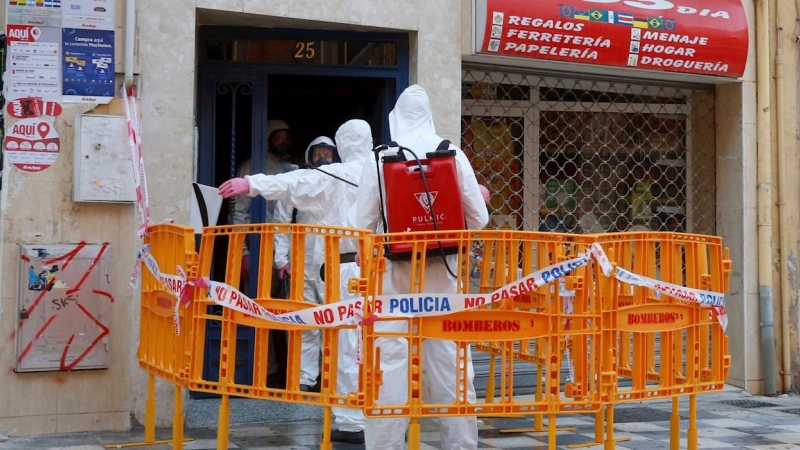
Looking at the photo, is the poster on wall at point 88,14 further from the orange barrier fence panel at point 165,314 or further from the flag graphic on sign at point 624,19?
the flag graphic on sign at point 624,19

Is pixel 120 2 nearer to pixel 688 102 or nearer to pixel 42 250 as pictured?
pixel 42 250

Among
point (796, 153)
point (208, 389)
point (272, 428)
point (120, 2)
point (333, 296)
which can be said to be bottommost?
point (272, 428)

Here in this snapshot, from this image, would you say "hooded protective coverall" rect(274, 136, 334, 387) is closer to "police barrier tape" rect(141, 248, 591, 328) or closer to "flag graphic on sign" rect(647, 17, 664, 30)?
"police barrier tape" rect(141, 248, 591, 328)

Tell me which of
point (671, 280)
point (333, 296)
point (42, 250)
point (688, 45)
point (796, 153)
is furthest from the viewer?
point (796, 153)

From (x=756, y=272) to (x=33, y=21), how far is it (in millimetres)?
6286

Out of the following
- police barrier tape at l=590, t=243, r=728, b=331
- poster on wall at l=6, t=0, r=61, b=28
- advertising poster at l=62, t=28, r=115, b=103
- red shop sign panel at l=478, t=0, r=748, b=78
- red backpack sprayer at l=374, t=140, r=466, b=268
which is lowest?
police barrier tape at l=590, t=243, r=728, b=331

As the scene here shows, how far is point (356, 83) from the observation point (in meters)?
8.33

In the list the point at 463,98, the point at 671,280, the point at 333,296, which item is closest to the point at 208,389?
the point at 333,296

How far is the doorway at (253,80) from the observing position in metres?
7.82

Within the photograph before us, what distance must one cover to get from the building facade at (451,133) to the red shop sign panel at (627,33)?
24mm

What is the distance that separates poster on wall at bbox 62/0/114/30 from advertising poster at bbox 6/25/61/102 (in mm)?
118

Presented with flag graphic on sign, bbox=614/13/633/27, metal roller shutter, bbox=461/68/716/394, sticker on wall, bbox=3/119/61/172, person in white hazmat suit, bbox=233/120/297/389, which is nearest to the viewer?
sticker on wall, bbox=3/119/61/172

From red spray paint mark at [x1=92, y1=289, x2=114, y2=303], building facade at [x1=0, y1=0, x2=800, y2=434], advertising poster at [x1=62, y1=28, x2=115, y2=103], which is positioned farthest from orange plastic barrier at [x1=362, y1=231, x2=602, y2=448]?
advertising poster at [x1=62, y1=28, x2=115, y2=103]

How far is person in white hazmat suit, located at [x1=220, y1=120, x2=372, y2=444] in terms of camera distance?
6.63 m
